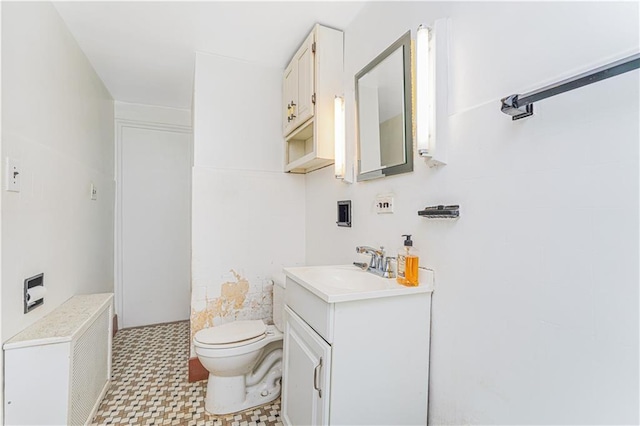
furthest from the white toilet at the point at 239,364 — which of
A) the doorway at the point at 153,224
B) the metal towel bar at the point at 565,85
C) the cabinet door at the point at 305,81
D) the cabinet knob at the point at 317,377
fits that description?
the metal towel bar at the point at 565,85

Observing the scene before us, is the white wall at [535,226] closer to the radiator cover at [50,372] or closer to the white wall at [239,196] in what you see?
the white wall at [239,196]

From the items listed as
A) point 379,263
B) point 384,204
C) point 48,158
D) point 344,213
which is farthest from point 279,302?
point 48,158

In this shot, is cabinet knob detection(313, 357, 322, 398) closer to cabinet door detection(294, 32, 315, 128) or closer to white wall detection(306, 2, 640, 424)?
white wall detection(306, 2, 640, 424)

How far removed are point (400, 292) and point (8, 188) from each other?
5.20 feet

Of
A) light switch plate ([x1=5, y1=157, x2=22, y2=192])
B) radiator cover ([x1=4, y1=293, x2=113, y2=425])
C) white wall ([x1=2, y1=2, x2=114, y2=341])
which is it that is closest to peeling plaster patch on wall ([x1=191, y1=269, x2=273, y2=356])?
radiator cover ([x1=4, y1=293, x2=113, y2=425])

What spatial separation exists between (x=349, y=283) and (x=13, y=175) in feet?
4.83

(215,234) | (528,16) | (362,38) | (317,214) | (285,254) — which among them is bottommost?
(285,254)

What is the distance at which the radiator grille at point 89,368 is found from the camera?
1.44 metres

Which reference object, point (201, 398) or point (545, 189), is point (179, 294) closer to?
point (201, 398)

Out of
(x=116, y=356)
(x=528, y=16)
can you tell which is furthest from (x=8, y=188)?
(x=528, y=16)

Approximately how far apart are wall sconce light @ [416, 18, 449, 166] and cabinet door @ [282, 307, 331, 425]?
840 mm

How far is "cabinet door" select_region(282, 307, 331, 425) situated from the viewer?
3.69 ft

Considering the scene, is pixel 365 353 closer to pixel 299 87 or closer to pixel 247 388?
pixel 247 388

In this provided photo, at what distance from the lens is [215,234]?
216 cm
